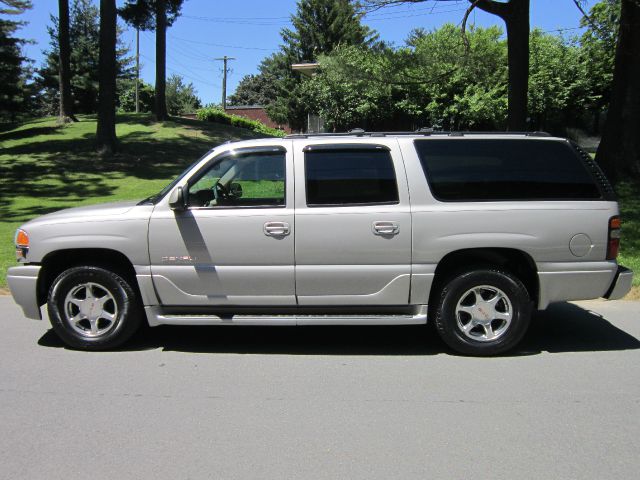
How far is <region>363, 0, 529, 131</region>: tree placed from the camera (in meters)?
11.8

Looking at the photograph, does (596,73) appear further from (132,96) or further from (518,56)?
(132,96)

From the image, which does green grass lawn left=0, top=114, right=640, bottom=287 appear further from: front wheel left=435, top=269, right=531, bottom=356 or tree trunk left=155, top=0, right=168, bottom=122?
front wheel left=435, top=269, right=531, bottom=356

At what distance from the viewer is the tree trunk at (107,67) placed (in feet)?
61.8

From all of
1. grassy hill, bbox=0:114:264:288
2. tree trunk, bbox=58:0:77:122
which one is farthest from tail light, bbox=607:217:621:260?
tree trunk, bbox=58:0:77:122

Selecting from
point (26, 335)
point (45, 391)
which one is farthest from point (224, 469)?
point (26, 335)

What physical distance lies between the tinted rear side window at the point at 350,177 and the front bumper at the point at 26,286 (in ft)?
8.45

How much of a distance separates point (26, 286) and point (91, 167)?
48.3ft

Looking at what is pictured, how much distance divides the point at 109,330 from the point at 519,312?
3.67m

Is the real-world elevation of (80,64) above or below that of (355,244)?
above

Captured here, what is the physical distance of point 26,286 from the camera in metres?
5.31

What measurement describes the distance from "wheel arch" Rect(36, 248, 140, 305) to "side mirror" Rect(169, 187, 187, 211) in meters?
0.72

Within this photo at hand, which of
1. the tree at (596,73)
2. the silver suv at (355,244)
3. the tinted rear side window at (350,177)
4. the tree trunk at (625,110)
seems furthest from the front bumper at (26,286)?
the tree at (596,73)

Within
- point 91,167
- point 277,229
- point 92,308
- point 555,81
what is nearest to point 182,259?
point 277,229

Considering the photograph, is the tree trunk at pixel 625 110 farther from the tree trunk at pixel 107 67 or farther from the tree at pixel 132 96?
the tree at pixel 132 96
